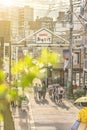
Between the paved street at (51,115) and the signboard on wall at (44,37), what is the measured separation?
5921 millimetres

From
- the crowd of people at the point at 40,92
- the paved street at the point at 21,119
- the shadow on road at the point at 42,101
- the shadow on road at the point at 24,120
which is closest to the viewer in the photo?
the paved street at the point at 21,119

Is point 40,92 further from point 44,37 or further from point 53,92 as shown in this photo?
point 44,37

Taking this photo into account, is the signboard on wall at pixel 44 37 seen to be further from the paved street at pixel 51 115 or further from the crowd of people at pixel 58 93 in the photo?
the paved street at pixel 51 115

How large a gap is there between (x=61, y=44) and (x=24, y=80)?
38516 millimetres

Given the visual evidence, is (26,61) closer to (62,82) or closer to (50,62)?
(50,62)

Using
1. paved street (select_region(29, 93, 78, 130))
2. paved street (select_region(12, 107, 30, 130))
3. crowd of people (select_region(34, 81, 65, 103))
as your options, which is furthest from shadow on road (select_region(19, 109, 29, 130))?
crowd of people (select_region(34, 81, 65, 103))

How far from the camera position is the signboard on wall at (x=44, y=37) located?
125 feet

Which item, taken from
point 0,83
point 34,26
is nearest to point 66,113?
point 0,83

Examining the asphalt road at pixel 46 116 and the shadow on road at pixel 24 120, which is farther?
the asphalt road at pixel 46 116

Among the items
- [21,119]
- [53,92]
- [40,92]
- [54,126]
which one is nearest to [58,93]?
[40,92]

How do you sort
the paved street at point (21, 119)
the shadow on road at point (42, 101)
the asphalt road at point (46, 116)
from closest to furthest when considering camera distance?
1. the paved street at point (21, 119)
2. the asphalt road at point (46, 116)
3. the shadow on road at point (42, 101)

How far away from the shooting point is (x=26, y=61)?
7.28 ft

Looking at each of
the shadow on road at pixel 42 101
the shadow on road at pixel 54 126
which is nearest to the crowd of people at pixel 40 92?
the shadow on road at pixel 42 101

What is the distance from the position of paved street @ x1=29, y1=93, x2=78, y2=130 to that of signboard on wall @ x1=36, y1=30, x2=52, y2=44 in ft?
19.4
